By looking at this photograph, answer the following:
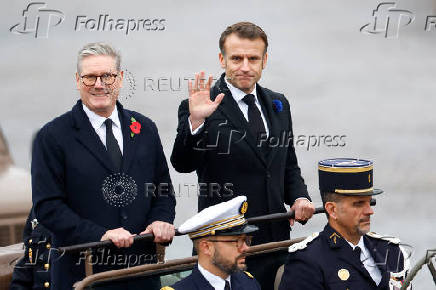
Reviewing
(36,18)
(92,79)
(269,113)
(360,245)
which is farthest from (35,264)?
(36,18)

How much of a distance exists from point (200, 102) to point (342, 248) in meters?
1.07

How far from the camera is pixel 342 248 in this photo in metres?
4.54

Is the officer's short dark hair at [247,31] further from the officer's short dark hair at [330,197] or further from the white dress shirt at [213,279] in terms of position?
the white dress shirt at [213,279]

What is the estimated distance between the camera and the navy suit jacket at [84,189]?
182 inches

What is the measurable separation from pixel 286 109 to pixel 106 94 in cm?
119

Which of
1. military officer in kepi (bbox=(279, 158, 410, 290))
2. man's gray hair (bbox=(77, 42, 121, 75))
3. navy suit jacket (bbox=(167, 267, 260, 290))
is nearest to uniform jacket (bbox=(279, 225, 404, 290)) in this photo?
military officer in kepi (bbox=(279, 158, 410, 290))

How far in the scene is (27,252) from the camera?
5289 millimetres

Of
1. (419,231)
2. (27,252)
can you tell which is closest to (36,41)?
(419,231)

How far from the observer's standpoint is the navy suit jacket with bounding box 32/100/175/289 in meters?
4.63

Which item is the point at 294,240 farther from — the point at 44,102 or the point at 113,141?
the point at 44,102

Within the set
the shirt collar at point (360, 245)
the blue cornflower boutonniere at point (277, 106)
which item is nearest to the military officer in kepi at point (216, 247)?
the shirt collar at point (360, 245)

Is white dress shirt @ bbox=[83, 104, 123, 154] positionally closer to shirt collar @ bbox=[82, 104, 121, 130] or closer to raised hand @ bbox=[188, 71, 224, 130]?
shirt collar @ bbox=[82, 104, 121, 130]

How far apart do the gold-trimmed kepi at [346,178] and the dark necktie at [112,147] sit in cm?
101

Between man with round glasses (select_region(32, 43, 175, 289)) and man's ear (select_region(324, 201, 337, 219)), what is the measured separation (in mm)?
748
